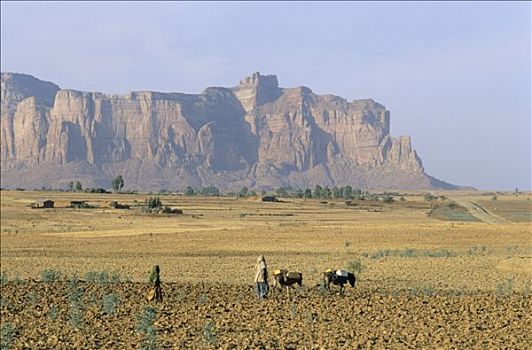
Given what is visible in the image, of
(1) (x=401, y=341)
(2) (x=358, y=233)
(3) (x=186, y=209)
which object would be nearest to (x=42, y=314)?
(1) (x=401, y=341)

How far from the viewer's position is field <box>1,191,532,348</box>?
1617 centimetres

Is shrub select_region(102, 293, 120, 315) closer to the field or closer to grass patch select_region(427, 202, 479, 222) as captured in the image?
the field

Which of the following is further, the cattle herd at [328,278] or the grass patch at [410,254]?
the grass patch at [410,254]

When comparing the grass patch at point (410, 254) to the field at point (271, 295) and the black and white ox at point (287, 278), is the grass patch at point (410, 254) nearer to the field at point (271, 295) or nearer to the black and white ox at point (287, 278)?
the field at point (271, 295)

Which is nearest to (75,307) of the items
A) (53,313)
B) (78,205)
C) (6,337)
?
(53,313)

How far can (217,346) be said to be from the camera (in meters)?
15.0

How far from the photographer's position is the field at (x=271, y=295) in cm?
1617

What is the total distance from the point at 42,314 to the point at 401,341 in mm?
8396

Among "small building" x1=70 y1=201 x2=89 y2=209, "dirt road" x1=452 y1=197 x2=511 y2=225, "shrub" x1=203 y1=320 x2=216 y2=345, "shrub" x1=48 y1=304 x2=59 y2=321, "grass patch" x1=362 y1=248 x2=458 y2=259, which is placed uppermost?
"dirt road" x1=452 y1=197 x2=511 y2=225

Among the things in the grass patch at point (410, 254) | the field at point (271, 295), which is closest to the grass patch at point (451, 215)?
the field at point (271, 295)

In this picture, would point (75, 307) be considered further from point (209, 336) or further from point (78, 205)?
point (78, 205)

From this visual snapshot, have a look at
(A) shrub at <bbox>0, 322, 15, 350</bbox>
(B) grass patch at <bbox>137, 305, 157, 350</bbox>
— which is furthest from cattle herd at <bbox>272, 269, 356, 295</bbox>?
(A) shrub at <bbox>0, 322, 15, 350</bbox>

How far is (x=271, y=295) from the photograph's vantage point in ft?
77.5

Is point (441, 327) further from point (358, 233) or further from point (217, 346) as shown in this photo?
point (358, 233)
